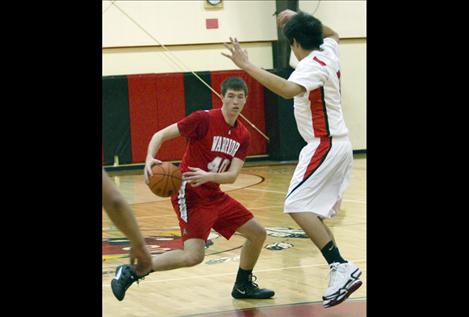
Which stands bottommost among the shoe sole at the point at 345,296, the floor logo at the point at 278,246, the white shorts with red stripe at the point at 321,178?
the floor logo at the point at 278,246

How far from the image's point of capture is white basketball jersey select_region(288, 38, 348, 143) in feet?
21.2

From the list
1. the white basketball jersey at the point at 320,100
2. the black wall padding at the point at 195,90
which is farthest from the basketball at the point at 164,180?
the black wall padding at the point at 195,90

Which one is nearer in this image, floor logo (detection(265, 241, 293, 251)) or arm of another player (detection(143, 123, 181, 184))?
arm of another player (detection(143, 123, 181, 184))

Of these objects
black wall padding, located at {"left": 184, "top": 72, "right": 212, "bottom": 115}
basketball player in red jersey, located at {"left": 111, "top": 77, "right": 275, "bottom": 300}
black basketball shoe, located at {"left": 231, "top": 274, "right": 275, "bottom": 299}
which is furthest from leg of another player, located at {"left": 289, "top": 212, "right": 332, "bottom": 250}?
black wall padding, located at {"left": 184, "top": 72, "right": 212, "bottom": 115}

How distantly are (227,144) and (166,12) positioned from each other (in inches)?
459

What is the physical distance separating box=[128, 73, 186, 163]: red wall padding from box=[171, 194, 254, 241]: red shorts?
11.0m

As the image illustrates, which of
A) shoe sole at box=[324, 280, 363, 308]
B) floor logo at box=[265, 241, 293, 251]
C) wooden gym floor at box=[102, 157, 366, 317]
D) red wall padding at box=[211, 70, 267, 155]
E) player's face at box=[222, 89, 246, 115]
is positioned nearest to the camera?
shoe sole at box=[324, 280, 363, 308]

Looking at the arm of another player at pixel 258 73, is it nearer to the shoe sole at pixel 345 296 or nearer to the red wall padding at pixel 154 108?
the shoe sole at pixel 345 296

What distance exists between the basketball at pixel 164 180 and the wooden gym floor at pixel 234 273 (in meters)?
0.90

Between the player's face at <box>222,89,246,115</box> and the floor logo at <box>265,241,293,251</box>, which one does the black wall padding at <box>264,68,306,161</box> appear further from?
the player's face at <box>222,89,246,115</box>

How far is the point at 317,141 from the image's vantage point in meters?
6.57

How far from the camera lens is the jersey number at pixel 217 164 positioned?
691 centimetres
